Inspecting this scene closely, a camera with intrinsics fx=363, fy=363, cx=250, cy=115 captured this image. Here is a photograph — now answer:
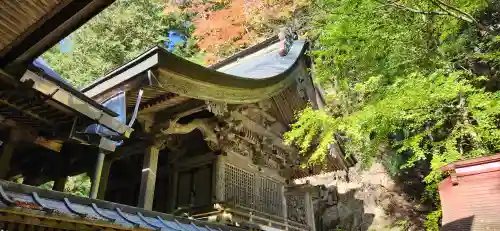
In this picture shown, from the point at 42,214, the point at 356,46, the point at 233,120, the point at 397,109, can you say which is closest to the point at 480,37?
the point at 356,46

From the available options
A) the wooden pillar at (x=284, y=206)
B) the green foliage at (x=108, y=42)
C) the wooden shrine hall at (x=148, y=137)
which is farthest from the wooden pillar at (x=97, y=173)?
the green foliage at (x=108, y=42)

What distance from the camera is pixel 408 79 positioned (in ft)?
22.7

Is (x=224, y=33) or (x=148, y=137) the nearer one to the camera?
(x=148, y=137)

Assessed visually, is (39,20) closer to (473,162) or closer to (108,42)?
(473,162)

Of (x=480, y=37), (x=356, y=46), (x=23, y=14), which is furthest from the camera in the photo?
(x=480, y=37)

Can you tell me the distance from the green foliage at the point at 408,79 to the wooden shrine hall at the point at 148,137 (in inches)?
46.0

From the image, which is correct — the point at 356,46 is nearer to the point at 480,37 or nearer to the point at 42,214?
the point at 480,37

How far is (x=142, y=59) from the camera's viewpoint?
504 centimetres

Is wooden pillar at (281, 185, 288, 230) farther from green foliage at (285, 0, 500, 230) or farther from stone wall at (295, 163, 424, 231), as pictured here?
stone wall at (295, 163, 424, 231)

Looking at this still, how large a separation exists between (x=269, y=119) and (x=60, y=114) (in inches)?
203

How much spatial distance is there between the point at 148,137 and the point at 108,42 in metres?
14.9

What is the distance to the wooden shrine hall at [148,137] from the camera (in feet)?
10.4

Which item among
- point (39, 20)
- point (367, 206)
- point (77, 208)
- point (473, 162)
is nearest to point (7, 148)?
point (77, 208)

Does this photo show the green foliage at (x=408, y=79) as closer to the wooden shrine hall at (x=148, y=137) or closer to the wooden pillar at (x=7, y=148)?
the wooden shrine hall at (x=148, y=137)
